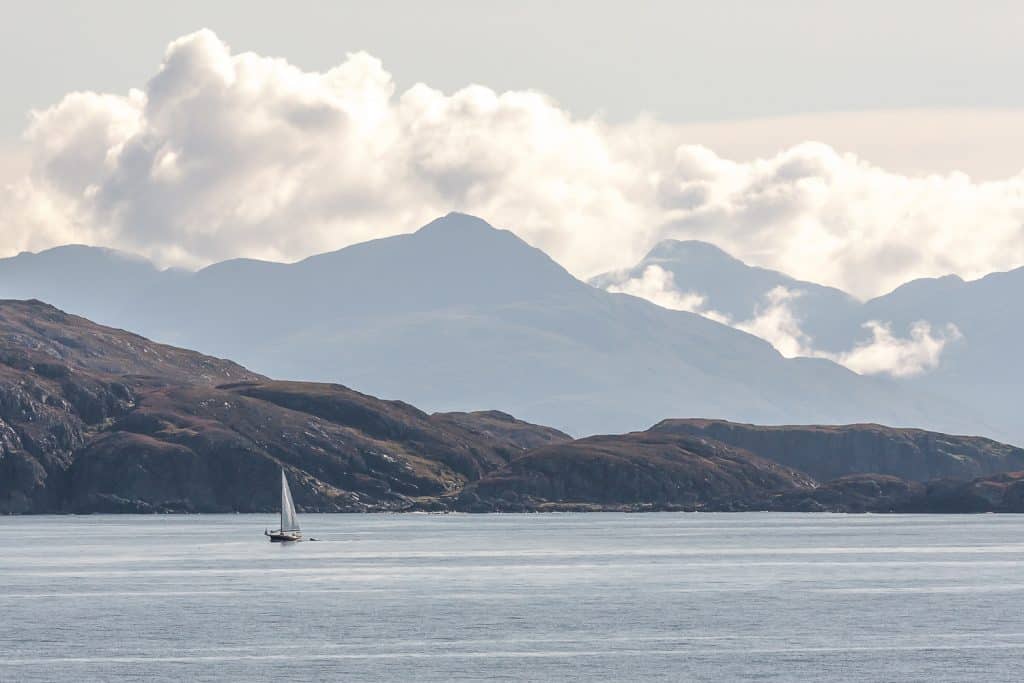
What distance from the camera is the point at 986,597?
157m

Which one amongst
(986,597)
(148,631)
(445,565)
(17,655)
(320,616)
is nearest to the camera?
(17,655)

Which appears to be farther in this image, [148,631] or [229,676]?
[148,631]

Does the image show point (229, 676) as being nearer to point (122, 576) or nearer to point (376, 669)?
point (376, 669)

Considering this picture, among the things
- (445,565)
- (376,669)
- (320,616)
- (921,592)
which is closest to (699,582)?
(921,592)

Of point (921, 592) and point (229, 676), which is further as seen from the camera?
point (921, 592)

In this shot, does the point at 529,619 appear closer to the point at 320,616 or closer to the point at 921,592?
the point at 320,616

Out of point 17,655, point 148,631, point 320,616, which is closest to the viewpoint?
point 17,655

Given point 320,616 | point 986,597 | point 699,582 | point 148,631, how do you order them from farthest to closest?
1. point 699,582
2. point 986,597
3. point 320,616
4. point 148,631

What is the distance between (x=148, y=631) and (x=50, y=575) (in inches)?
2285

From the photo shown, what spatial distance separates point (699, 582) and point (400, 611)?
41.1 metres

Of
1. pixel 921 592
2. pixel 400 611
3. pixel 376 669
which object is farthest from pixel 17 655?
pixel 921 592

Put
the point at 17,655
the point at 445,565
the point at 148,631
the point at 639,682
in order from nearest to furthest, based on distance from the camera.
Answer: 1. the point at 639,682
2. the point at 17,655
3. the point at 148,631
4. the point at 445,565

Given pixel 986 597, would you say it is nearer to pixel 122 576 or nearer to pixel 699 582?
pixel 699 582

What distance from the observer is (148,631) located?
12788cm
